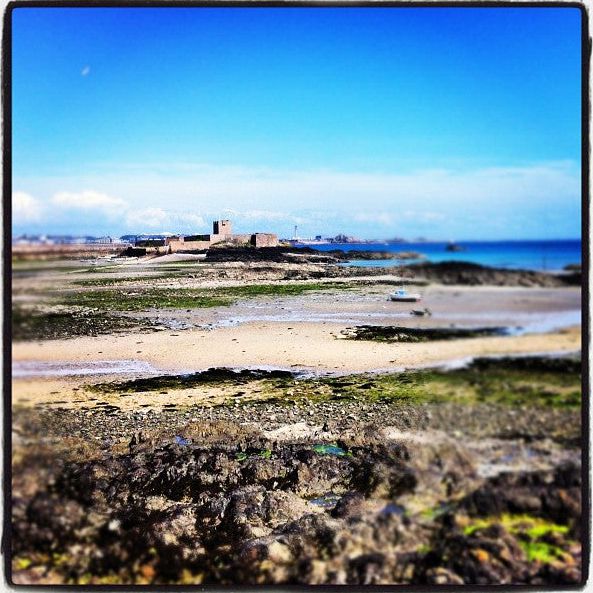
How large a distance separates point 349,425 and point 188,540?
1.94 metres

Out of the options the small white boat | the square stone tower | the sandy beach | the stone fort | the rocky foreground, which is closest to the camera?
the rocky foreground

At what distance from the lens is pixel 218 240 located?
405 cm

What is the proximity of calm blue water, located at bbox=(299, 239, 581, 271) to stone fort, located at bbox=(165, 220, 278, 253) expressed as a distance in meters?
0.34

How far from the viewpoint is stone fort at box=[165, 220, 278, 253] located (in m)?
3.96

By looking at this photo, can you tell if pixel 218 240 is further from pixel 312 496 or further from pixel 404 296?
pixel 312 496

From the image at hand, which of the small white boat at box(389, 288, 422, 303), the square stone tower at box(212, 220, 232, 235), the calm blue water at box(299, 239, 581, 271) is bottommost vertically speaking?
the small white boat at box(389, 288, 422, 303)

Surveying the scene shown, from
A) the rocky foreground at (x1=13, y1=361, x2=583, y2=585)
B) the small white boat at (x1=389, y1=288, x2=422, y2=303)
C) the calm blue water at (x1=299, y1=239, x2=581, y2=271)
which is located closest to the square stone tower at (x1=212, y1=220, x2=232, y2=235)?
the calm blue water at (x1=299, y1=239, x2=581, y2=271)

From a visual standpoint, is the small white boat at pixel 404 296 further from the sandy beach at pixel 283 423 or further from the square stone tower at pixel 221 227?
the square stone tower at pixel 221 227

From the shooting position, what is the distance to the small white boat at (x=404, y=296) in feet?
14.4

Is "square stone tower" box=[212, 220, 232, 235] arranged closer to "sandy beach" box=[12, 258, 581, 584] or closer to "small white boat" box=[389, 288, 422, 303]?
"sandy beach" box=[12, 258, 581, 584]

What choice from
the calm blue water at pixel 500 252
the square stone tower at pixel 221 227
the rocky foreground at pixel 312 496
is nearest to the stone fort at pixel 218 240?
the square stone tower at pixel 221 227

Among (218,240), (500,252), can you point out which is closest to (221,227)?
(218,240)

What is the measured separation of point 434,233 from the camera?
388cm

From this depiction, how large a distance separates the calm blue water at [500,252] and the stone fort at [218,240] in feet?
1.12
